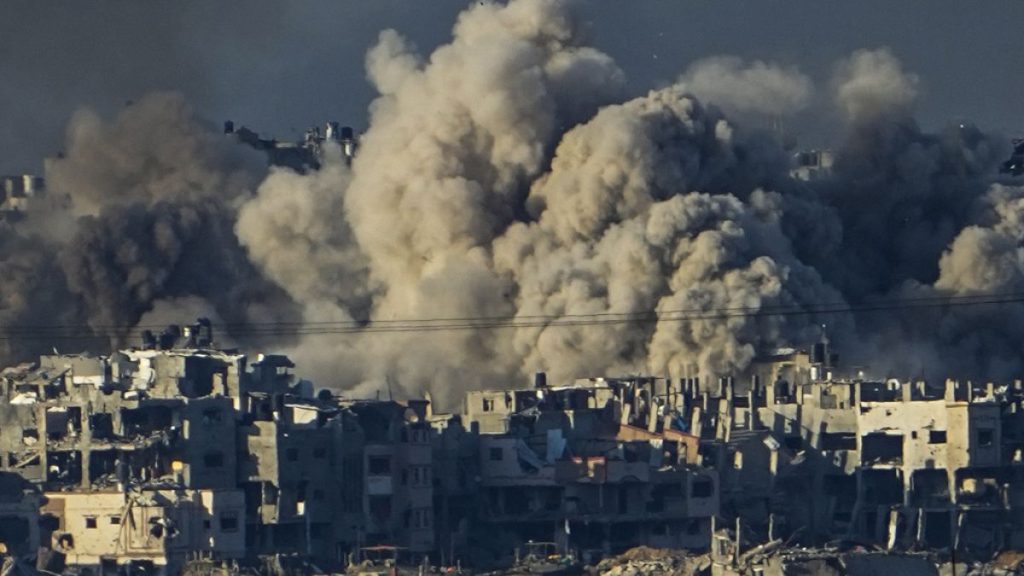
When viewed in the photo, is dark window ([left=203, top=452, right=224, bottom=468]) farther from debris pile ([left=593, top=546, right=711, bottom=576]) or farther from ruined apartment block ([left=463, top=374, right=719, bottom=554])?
debris pile ([left=593, top=546, right=711, bottom=576])

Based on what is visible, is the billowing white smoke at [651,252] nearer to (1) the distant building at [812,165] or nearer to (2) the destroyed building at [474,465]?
(2) the destroyed building at [474,465]

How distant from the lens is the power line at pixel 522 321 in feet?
306

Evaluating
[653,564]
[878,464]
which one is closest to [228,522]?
[653,564]

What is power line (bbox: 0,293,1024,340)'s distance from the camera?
306 ft

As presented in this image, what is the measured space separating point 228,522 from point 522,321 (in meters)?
20.0

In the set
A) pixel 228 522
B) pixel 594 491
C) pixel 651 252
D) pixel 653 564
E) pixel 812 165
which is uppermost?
pixel 812 165

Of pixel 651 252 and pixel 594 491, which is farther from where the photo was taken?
pixel 651 252

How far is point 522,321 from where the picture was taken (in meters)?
94.9

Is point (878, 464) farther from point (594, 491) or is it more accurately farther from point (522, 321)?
point (522, 321)

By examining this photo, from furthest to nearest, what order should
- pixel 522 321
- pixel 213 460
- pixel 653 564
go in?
pixel 522 321 < pixel 213 460 < pixel 653 564

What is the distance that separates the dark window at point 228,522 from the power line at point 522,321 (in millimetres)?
19156

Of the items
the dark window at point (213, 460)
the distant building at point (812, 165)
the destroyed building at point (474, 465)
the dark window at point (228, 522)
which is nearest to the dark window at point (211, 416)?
the destroyed building at point (474, 465)

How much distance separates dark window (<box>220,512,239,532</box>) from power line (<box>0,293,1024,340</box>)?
19.2 metres

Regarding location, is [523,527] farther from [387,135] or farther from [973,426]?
[387,135]
